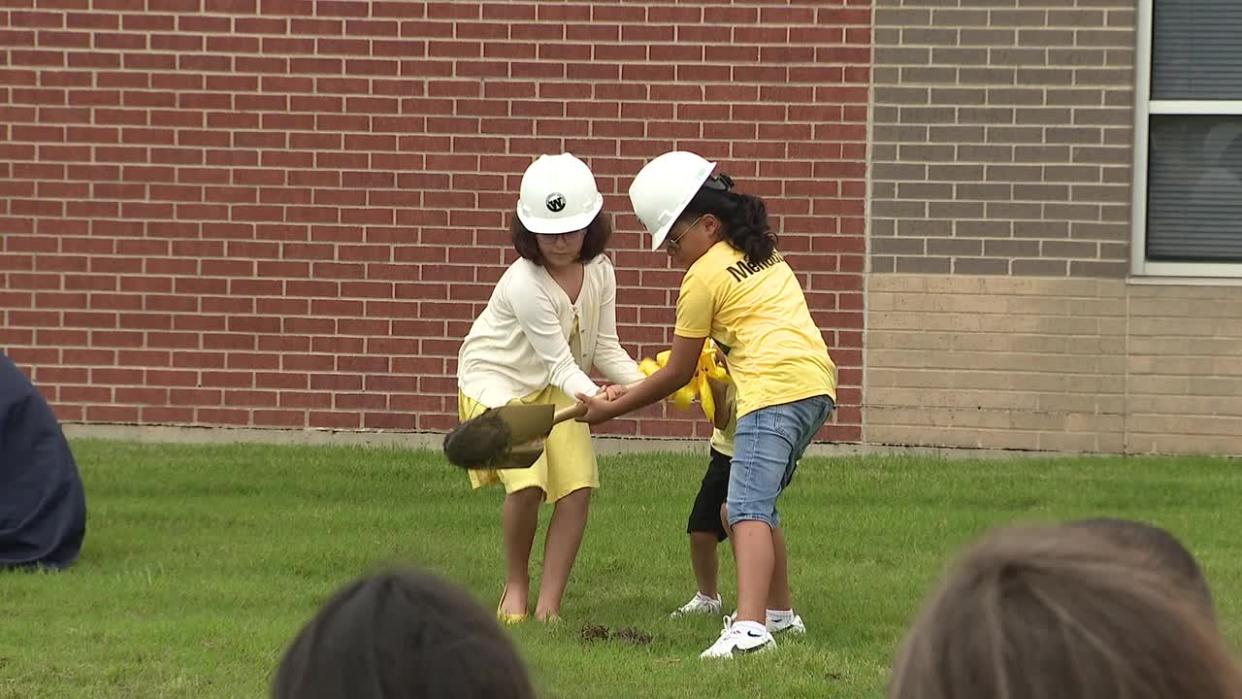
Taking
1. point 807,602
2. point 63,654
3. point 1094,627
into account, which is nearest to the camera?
point 1094,627

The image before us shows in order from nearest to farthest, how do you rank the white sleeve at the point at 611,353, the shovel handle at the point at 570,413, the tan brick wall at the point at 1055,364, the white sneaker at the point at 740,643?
the white sneaker at the point at 740,643 < the shovel handle at the point at 570,413 < the white sleeve at the point at 611,353 < the tan brick wall at the point at 1055,364

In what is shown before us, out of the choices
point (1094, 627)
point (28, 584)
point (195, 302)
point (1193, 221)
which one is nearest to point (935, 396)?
point (1193, 221)

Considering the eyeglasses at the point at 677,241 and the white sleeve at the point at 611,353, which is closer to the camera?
the eyeglasses at the point at 677,241

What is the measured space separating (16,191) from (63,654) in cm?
515

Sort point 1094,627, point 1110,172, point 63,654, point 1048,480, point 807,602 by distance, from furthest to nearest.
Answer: point 1110,172
point 1048,480
point 807,602
point 63,654
point 1094,627

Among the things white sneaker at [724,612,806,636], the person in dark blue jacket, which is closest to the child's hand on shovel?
white sneaker at [724,612,806,636]

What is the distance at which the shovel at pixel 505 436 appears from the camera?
20.9ft

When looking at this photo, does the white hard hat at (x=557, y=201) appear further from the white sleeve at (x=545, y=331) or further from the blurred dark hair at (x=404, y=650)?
the blurred dark hair at (x=404, y=650)

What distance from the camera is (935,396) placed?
10266 millimetres

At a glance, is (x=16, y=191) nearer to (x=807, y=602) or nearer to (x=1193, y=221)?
(x=807, y=602)

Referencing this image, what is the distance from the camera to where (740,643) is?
6.05m

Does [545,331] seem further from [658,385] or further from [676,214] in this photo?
[676,214]

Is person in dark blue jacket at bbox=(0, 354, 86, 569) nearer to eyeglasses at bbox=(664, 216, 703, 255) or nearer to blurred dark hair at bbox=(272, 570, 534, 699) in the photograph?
eyeglasses at bbox=(664, 216, 703, 255)

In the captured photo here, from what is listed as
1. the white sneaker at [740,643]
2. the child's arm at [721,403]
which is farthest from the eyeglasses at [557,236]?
the white sneaker at [740,643]
